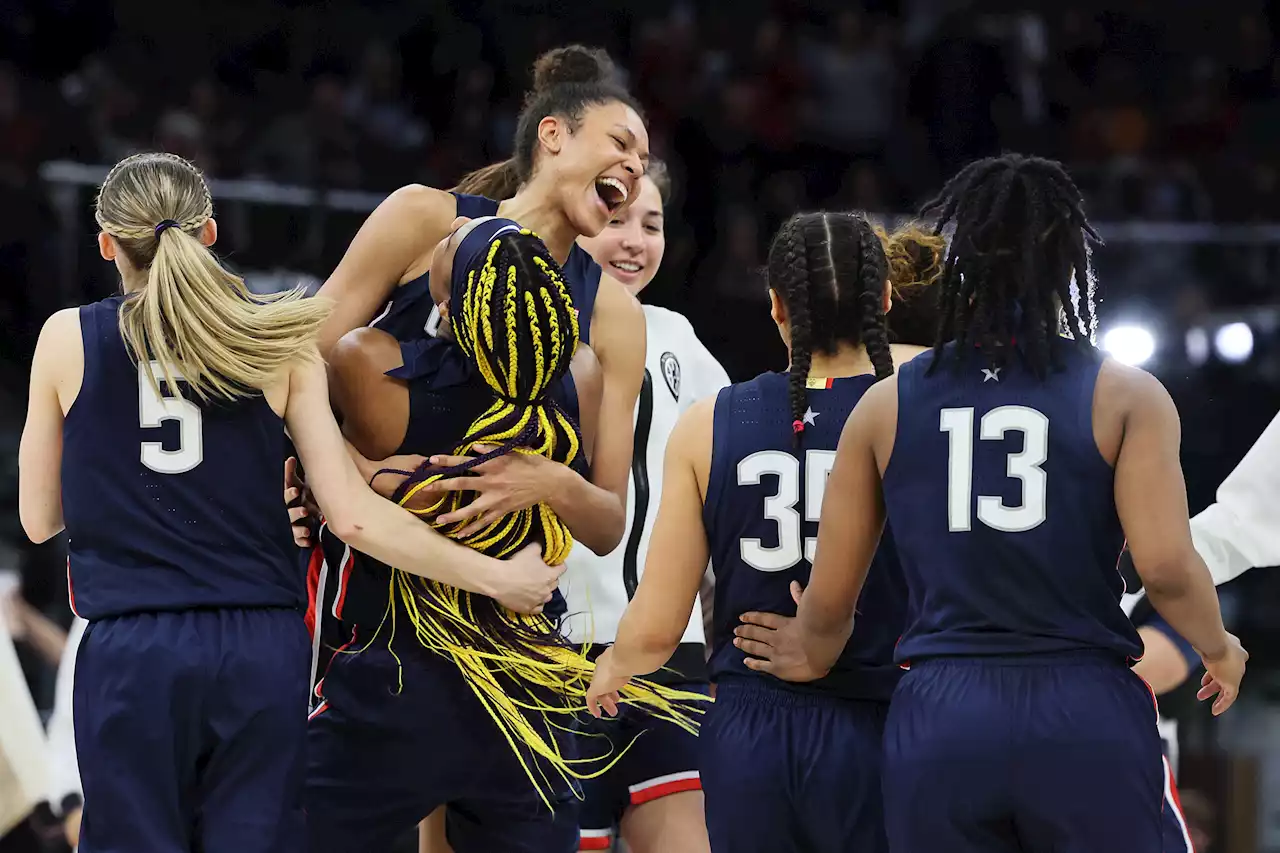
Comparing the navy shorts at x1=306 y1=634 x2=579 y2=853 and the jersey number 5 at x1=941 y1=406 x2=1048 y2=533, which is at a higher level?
the jersey number 5 at x1=941 y1=406 x2=1048 y2=533

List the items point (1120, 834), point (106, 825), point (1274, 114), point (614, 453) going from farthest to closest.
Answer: point (1274, 114) < point (614, 453) < point (106, 825) < point (1120, 834)

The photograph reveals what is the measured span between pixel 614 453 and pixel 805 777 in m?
0.81

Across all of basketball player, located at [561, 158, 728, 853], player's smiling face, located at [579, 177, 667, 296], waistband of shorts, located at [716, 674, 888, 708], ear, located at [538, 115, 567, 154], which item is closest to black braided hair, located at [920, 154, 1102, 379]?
waistband of shorts, located at [716, 674, 888, 708]

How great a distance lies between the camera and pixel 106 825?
9.68 feet

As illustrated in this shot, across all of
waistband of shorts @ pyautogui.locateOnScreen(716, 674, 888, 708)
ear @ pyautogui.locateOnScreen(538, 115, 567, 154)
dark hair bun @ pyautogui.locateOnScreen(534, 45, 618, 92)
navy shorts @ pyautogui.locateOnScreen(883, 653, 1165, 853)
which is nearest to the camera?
navy shorts @ pyautogui.locateOnScreen(883, 653, 1165, 853)

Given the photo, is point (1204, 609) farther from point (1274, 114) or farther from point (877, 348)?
point (1274, 114)

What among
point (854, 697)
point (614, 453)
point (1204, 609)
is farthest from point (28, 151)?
point (1204, 609)

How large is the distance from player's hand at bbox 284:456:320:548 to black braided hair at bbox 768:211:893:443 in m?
1.08

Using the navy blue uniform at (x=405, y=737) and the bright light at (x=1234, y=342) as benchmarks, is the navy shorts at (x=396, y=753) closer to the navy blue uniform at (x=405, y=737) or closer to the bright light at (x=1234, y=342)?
the navy blue uniform at (x=405, y=737)

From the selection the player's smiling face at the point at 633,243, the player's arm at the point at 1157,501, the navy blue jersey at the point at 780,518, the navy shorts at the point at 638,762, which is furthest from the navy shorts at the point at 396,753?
the player's smiling face at the point at 633,243

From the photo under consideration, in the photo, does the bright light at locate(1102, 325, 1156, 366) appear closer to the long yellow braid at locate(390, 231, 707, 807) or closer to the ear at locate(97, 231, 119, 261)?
the long yellow braid at locate(390, 231, 707, 807)

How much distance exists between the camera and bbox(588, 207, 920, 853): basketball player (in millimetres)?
2996

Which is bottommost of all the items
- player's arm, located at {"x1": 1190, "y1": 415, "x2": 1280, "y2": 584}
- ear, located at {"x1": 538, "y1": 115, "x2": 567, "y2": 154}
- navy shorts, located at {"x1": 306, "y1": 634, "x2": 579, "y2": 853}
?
navy shorts, located at {"x1": 306, "y1": 634, "x2": 579, "y2": 853}

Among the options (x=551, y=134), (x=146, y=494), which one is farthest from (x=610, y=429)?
(x=146, y=494)
